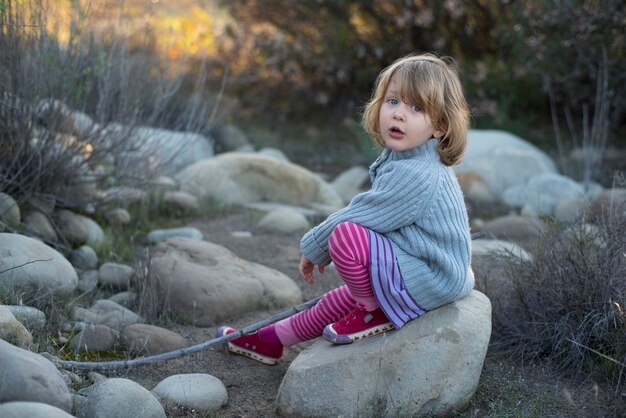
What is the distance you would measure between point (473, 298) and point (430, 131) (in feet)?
2.30

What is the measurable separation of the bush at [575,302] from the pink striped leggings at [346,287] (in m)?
0.81

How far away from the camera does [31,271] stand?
352cm

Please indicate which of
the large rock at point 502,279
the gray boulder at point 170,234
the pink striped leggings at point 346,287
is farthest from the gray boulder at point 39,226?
the large rock at point 502,279

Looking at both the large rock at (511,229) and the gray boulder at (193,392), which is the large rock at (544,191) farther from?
the gray boulder at (193,392)

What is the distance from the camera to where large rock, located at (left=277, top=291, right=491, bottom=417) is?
2.90 m

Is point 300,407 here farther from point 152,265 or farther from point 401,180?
point 152,265

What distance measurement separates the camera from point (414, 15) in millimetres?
9422

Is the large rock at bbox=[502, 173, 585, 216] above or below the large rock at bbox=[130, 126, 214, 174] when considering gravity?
below

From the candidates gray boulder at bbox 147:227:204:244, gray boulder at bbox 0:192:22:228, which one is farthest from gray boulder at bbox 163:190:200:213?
gray boulder at bbox 0:192:22:228

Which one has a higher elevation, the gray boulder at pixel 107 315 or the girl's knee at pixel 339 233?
the girl's knee at pixel 339 233

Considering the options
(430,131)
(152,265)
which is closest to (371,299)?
(430,131)

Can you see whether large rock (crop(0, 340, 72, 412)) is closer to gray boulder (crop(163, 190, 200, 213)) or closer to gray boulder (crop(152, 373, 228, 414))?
gray boulder (crop(152, 373, 228, 414))

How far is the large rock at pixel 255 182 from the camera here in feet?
20.5

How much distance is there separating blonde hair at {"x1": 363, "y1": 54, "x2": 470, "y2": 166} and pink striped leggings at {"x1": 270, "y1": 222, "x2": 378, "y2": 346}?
0.51m
